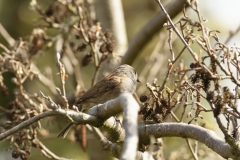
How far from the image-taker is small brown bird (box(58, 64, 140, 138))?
536 centimetres

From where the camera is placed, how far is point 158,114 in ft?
12.4

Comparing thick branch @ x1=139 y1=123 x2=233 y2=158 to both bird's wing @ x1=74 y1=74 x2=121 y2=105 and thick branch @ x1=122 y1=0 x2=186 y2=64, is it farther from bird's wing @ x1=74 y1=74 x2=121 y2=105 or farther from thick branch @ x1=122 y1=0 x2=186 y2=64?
thick branch @ x1=122 y1=0 x2=186 y2=64

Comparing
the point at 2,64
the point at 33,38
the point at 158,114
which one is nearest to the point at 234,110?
the point at 158,114

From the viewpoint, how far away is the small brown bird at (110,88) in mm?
5359

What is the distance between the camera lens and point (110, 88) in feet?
18.3

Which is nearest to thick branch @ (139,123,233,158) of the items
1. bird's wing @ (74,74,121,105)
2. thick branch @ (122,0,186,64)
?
bird's wing @ (74,74,121,105)

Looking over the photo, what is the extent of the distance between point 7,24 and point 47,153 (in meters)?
6.36

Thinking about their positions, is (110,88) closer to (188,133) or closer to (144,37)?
(144,37)

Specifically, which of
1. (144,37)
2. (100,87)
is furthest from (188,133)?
(144,37)

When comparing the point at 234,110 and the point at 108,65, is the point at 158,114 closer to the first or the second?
the point at 234,110

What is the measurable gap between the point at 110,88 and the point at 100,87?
0.17 metres

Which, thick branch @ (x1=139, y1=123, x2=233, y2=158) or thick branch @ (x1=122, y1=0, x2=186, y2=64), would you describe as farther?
thick branch @ (x1=122, y1=0, x2=186, y2=64)

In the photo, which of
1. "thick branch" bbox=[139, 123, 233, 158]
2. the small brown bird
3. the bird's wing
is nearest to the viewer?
"thick branch" bbox=[139, 123, 233, 158]

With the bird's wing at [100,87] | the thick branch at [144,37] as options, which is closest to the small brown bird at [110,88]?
the bird's wing at [100,87]
